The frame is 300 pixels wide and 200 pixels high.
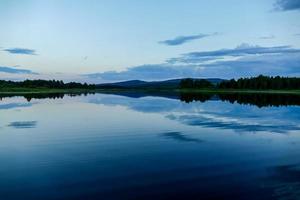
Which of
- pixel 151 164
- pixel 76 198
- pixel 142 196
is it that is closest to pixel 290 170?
pixel 151 164

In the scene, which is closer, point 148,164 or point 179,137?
point 148,164

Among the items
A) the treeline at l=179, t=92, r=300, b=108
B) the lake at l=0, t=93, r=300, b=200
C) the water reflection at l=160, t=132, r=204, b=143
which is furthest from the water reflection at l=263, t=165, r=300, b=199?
the treeline at l=179, t=92, r=300, b=108

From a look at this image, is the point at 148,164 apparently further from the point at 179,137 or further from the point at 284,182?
the point at 179,137

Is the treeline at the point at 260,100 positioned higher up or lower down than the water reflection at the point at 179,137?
higher up

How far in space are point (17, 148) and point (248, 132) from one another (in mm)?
19025

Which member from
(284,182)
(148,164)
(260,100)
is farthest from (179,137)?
(260,100)

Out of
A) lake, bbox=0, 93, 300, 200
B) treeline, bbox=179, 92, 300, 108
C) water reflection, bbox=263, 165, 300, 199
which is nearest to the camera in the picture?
water reflection, bbox=263, 165, 300, 199

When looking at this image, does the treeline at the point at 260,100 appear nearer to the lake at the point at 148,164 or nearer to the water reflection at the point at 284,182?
the lake at the point at 148,164

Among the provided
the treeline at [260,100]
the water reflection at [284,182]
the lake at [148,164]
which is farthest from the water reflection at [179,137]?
the treeline at [260,100]

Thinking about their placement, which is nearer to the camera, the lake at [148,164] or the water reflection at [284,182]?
the water reflection at [284,182]

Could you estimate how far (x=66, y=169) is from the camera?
1812 cm

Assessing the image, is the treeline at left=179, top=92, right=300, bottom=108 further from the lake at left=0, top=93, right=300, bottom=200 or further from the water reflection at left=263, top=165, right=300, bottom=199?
the water reflection at left=263, top=165, right=300, bottom=199

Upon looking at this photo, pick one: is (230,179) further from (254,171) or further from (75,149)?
(75,149)

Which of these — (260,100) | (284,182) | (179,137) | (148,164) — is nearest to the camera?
(284,182)
